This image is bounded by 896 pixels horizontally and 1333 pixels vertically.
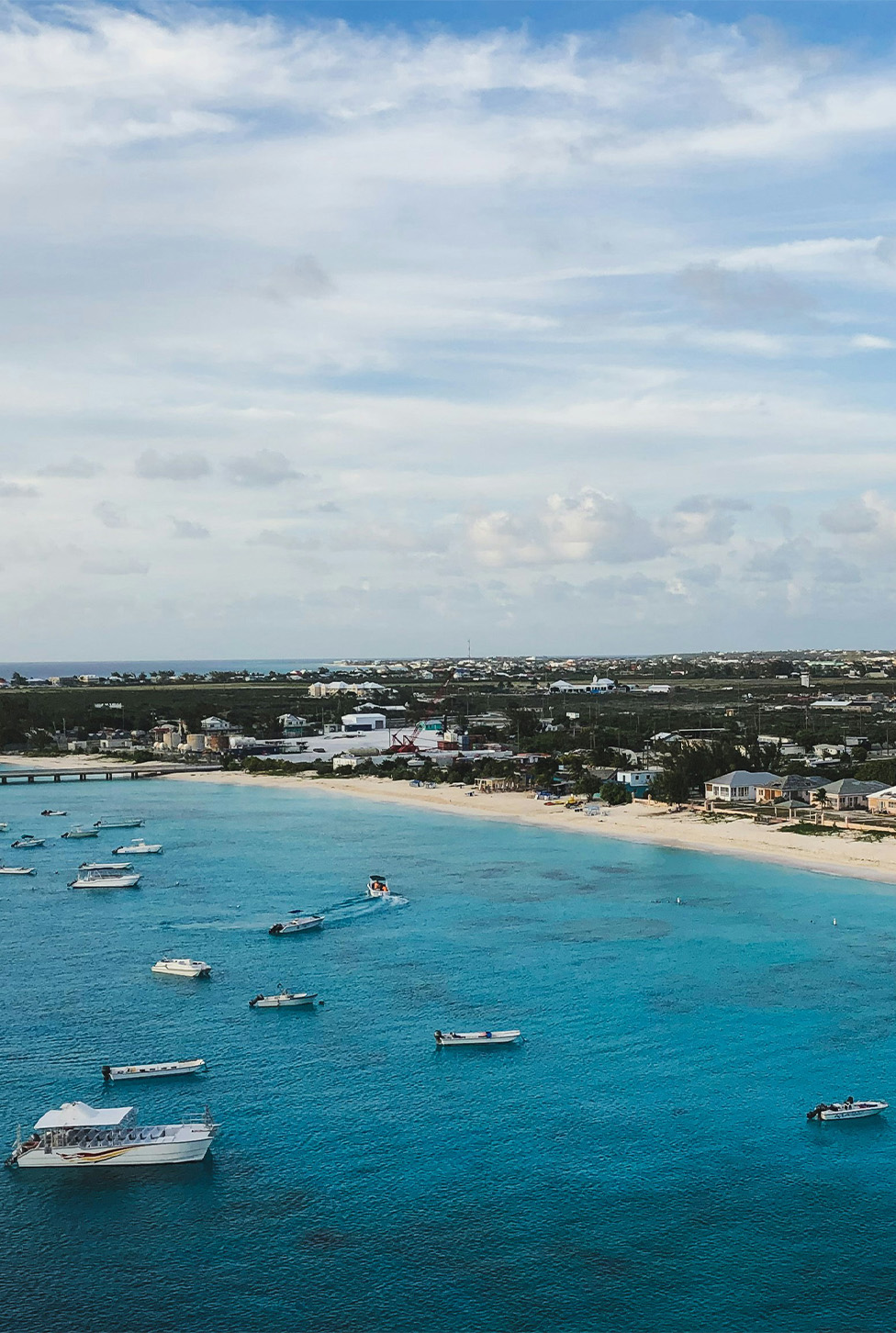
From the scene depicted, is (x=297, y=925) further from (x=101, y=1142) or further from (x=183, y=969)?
(x=101, y=1142)

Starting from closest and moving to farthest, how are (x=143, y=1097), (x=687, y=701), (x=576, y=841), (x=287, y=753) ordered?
(x=143, y=1097) → (x=576, y=841) → (x=287, y=753) → (x=687, y=701)

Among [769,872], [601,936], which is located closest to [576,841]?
[769,872]

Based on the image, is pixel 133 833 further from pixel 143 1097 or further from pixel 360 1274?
pixel 360 1274

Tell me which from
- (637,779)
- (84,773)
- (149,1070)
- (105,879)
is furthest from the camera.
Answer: (84,773)

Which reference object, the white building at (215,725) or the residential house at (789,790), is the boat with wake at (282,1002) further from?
the white building at (215,725)

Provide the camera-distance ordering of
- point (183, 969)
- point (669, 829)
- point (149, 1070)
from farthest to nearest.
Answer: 1. point (669, 829)
2. point (183, 969)
3. point (149, 1070)

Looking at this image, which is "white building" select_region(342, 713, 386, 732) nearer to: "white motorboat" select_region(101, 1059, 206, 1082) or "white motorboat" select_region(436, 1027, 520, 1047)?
"white motorboat" select_region(436, 1027, 520, 1047)

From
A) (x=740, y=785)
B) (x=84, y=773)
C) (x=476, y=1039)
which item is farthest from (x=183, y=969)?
(x=84, y=773)

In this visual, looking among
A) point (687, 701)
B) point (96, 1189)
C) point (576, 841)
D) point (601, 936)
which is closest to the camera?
point (96, 1189)
